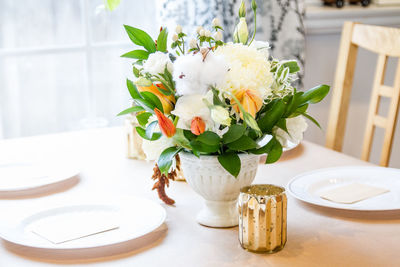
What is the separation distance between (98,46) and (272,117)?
156cm

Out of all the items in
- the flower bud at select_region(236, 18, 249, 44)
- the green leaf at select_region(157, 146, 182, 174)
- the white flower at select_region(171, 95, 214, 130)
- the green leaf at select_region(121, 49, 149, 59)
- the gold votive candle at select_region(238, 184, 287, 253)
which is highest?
the flower bud at select_region(236, 18, 249, 44)

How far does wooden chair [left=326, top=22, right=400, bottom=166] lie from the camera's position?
155 centimetres

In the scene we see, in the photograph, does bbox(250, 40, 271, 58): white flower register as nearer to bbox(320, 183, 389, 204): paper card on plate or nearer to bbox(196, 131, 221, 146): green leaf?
bbox(196, 131, 221, 146): green leaf

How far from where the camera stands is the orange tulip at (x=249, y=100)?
847 millimetres

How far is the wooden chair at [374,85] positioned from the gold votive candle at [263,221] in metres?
0.77

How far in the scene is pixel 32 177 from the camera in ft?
4.19

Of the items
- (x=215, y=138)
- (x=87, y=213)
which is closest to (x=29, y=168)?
(x=87, y=213)

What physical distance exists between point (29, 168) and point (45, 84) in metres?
1.03

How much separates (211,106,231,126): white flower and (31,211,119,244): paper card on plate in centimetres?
29

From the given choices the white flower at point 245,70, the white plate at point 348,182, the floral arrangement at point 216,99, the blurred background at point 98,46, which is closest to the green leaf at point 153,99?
the floral arrangement at point 216,99

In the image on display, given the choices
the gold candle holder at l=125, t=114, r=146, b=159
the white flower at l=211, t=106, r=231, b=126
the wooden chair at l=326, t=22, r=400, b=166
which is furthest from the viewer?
the wooden chair at l=326, t=22, r=400, b=166

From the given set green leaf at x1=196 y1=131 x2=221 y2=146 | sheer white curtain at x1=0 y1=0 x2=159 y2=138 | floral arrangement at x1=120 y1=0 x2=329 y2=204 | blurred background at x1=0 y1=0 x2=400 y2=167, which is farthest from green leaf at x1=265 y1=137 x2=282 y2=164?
sheer white curtain at x1=0 y1=0 x2=159 y2=138

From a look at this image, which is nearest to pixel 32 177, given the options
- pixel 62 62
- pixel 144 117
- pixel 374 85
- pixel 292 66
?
pixel 144 117

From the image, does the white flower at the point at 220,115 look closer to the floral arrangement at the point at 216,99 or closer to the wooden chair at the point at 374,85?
the floral arrangement at the point at 216,99
